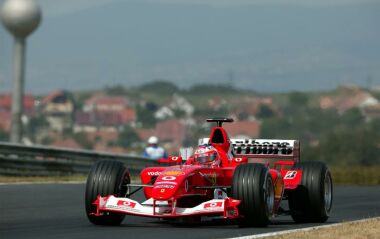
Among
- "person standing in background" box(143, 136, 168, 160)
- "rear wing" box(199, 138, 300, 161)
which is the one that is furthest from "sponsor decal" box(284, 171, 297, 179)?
"person standing in background" box(143, 136, 168, 160)

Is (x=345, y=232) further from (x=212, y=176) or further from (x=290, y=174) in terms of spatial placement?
(x=290, y=174)

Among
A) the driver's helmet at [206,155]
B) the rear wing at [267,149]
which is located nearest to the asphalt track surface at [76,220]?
the driver's helmet at [206,155]

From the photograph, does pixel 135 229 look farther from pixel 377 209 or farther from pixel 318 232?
pixel 377 209

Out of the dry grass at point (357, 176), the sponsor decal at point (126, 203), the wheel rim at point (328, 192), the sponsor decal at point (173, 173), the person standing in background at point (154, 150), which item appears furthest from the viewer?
the dry grass at point (357, 176)

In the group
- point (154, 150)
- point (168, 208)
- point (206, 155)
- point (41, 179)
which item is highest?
point (154, 150)

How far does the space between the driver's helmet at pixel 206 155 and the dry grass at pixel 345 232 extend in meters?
2.17

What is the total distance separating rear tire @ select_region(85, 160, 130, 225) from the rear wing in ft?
9.92

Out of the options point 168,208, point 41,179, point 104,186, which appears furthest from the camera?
point 41,179

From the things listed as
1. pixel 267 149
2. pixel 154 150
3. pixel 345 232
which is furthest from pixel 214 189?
pixel 154 150

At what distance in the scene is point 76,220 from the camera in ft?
50.4

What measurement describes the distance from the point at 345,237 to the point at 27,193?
376 inches

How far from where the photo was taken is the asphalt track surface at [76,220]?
42.6 ft

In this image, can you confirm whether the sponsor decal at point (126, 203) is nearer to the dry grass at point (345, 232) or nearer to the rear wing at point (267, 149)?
the dry grass at point (345, 232)

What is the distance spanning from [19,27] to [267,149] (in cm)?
3253
